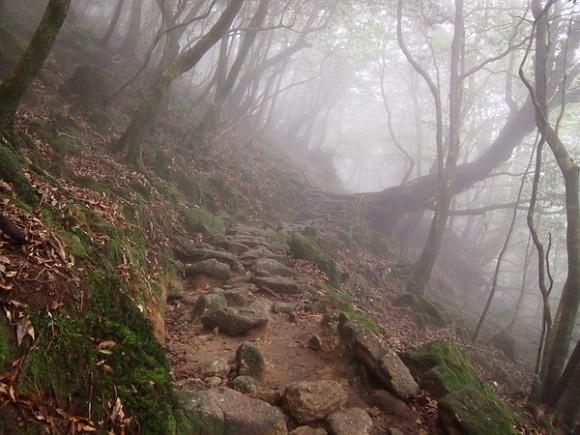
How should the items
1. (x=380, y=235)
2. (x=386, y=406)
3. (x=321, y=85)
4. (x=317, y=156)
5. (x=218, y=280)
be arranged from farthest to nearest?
(x=321, y=85) < (x=317, y=156) < (x=380, y=235) < (x=218, y=280) < (x=386, y=406)

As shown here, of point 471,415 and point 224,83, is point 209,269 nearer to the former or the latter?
point 471,415

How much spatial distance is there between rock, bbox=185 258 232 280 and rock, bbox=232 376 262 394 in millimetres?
3124

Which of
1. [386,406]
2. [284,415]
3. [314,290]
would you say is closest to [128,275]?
[284,415]

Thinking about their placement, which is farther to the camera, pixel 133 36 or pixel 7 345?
pixel 133 36

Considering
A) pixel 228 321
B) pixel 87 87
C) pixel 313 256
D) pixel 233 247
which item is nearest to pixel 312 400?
pixel 228 321

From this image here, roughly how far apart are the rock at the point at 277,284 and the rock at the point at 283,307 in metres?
0.58

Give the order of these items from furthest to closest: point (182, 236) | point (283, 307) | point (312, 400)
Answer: point (182, 236), point (283, 307), point (312, 400)

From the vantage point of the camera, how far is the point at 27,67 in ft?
15.1

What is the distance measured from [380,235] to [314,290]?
1097 centimetres

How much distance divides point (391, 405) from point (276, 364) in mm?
1382

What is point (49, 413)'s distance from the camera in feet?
6.88

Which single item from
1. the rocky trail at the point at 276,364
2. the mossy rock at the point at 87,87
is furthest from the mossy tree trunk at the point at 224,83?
the rocky trail at the point at 276,364

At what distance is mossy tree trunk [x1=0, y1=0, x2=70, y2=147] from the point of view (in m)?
4.46

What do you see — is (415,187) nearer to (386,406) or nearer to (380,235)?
(380,235)
